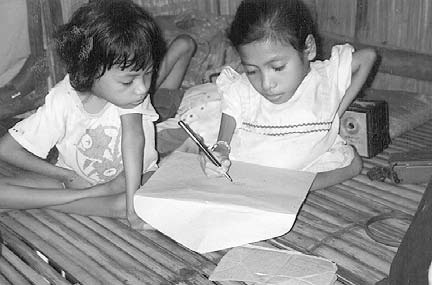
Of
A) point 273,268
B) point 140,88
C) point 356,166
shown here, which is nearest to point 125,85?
point 140,88

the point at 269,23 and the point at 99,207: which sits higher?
the point at 269,23

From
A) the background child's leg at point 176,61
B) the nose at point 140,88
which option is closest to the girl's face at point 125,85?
the nose at point 140,88

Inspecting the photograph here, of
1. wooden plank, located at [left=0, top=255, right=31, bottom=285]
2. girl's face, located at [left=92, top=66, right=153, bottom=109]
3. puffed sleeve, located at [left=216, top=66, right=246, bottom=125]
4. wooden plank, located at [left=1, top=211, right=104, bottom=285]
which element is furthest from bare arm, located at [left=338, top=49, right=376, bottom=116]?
wooden plank, located at [left=0, top=255, right=31, bottom=285]

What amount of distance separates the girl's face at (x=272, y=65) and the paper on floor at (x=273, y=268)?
360mm

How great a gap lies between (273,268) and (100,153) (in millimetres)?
543

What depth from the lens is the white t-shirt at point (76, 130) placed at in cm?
146

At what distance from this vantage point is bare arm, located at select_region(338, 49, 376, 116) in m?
1.55

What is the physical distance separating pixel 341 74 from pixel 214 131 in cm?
38

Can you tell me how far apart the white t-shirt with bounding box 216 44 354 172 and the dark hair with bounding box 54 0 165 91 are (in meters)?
0.25

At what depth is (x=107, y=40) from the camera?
4.32 feet

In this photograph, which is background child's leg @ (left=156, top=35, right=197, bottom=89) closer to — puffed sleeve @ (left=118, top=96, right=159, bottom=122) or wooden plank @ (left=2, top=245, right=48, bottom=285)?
puffed sleeve @ (left=118, top=96, right=159, bottom=122)

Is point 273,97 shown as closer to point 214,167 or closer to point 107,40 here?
point 214,167

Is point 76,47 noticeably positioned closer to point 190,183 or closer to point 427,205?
point 190,183

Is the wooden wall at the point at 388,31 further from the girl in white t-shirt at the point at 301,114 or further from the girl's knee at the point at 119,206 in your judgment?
the girl's knee at the point at 119,206
